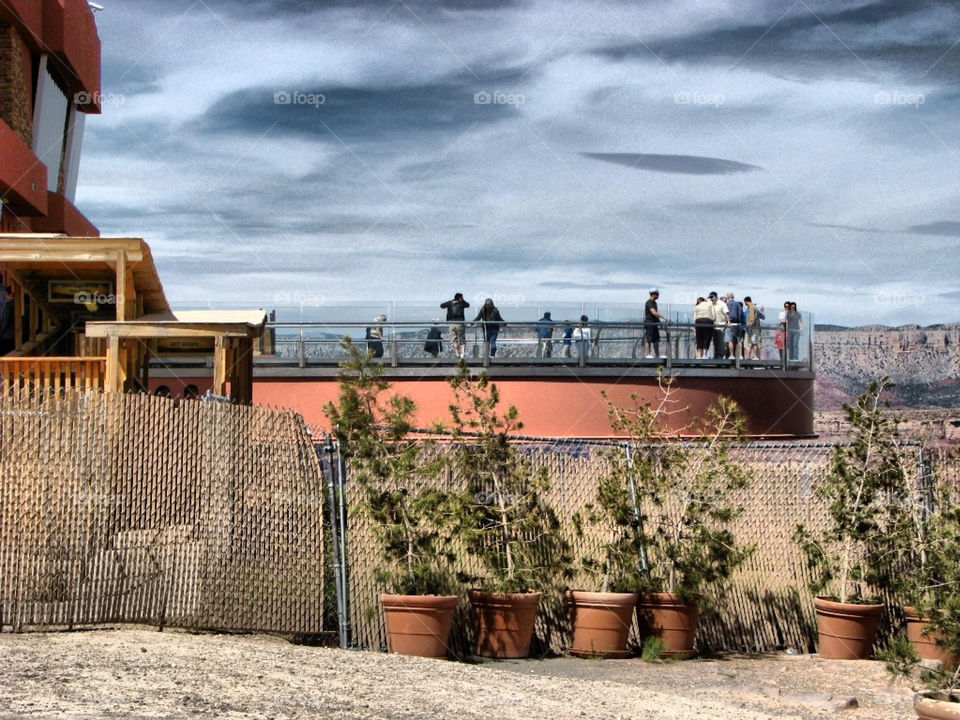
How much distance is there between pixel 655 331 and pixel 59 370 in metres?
15.1

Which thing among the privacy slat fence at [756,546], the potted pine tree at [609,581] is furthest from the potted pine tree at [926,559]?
the potted pine tree at [609,581]

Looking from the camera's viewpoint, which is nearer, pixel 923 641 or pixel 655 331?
pixel 923 641

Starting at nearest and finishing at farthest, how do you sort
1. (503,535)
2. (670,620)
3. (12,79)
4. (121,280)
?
(503,535), (670,620), (121,280), (12,79)

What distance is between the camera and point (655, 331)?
1083 inches

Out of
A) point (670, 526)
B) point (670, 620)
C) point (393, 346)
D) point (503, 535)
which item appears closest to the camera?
point (503, 535)

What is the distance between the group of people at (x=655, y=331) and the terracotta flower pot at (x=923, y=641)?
50.3 feet

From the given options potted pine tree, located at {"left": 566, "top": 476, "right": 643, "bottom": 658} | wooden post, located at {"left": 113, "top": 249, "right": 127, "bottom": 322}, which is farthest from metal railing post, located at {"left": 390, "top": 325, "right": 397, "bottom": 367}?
potted pine tree, located at {"left": 566, "top": 476, "right": 643, "bottom": 658}

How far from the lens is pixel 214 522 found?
10.1 m

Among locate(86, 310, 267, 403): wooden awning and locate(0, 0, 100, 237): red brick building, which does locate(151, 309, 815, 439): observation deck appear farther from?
locate(86, 310, 267, 403): wooden awning

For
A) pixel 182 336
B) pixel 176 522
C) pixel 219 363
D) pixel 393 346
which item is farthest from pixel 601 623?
pixel 393 346

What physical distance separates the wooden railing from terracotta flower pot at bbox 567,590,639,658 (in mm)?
6615

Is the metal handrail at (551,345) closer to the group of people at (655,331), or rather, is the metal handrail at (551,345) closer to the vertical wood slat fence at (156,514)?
the group of people at (655,331)

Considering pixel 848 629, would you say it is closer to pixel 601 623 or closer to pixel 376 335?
pixel 601 623

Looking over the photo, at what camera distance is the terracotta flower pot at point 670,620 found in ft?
38.0
